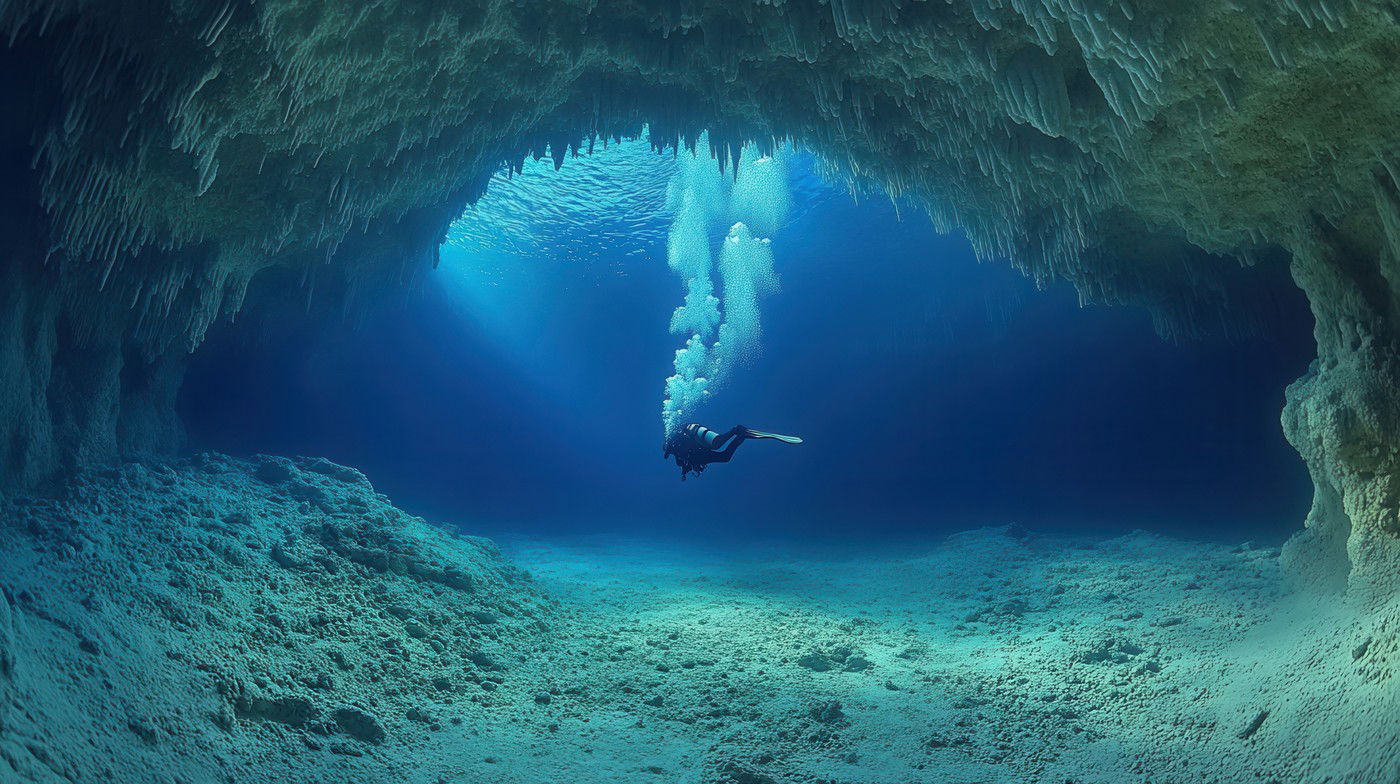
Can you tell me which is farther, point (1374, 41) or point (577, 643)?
point (577, 643)

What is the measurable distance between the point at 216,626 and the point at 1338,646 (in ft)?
31.5

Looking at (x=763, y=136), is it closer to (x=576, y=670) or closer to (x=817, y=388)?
(x=576, y=670)

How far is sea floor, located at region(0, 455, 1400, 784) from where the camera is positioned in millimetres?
4559

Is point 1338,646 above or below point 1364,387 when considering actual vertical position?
below

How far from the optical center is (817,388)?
32469 millimetres

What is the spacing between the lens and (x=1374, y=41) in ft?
14.2

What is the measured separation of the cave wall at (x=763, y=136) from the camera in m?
5.12

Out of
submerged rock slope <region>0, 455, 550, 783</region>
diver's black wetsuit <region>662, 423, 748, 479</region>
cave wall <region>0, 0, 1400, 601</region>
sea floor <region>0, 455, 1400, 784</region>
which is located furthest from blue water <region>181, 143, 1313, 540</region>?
diver's black wetsuit <region>662, 423, 748, 479</region>

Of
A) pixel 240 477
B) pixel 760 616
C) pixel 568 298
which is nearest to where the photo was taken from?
pixel 760 616

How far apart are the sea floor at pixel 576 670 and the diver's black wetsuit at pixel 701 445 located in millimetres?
Answer: 2536

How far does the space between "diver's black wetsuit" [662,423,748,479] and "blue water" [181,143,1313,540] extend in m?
9.92

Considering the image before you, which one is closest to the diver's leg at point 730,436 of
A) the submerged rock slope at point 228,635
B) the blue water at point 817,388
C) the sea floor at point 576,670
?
the sea floor at point 576,670

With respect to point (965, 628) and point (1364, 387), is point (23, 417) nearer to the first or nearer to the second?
point (965, 628)

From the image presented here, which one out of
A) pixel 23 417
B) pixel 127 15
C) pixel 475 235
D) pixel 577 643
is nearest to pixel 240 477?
pixel 23 417
